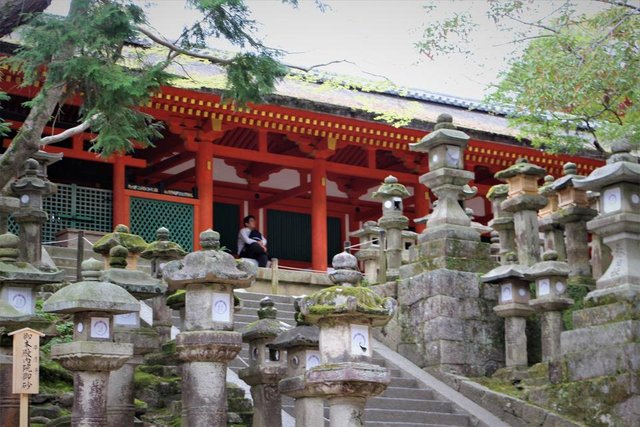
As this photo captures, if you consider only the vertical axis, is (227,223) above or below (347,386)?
above

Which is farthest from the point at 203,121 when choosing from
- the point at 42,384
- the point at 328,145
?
the point at 42,384

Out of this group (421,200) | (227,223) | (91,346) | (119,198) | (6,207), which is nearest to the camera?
(91,346)

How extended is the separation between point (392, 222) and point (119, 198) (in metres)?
5.20

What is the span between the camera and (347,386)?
9.78 metres

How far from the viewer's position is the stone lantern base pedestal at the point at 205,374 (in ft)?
34.4

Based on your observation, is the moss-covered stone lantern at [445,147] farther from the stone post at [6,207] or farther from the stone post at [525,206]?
the stone post at [6,207]

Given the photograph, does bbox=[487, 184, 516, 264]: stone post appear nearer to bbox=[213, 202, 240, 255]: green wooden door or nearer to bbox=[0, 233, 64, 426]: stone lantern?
bbox=[0, 233, 64, 426]: stone lantern

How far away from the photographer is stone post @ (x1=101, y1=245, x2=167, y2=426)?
11.0 m

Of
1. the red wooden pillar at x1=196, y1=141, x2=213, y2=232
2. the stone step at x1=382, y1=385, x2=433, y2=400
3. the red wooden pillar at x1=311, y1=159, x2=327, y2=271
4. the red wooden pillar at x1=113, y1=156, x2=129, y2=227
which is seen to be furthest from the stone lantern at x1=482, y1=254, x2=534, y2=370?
the red wooden pillar at x1=311, y1=159, x2=327, y2=271

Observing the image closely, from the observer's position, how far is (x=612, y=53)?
17.3m

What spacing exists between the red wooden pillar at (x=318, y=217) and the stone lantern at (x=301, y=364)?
36.7 ft

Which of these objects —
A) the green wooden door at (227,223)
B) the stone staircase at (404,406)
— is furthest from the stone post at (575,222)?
the green wooden door at (227,223)

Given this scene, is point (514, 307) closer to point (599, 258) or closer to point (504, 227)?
point (599, 258)

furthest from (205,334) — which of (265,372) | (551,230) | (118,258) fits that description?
(551,230)
